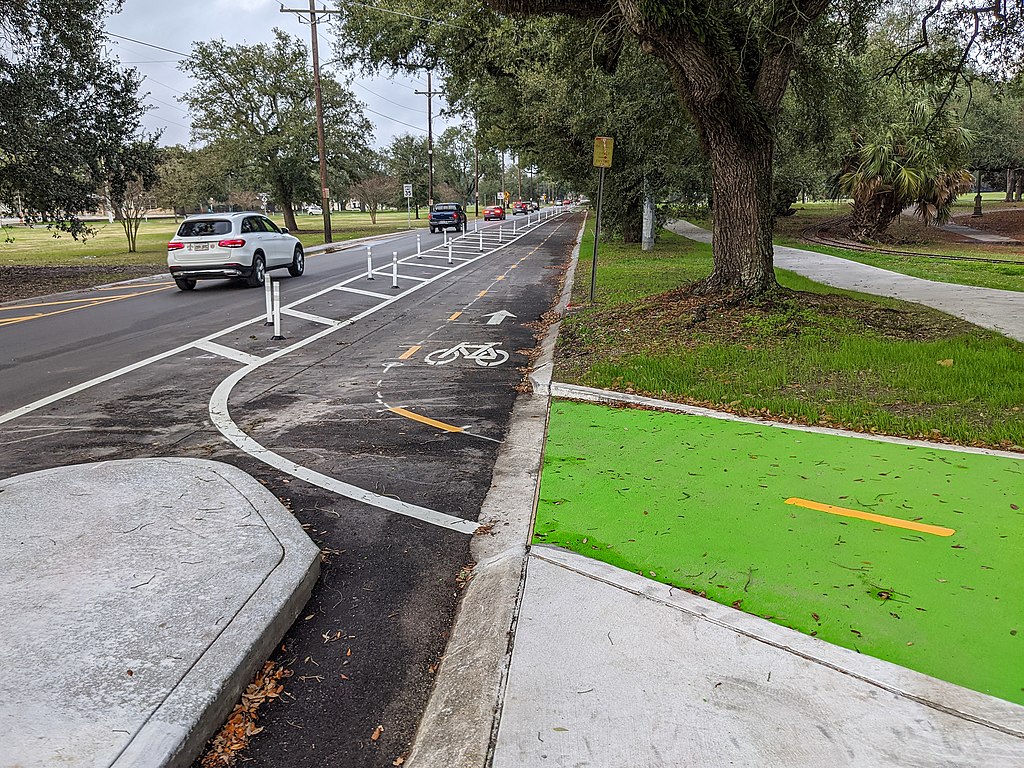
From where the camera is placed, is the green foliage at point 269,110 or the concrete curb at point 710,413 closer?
the concrete curb at point 710,413

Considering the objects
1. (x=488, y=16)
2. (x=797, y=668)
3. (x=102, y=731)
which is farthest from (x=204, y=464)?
(x=488, y=16)

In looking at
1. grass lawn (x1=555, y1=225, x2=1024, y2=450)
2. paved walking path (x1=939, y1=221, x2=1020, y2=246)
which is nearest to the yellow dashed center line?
grass lawn (x1=555, y1=225, x2=1024, y2=450)

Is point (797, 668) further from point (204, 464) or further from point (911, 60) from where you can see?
point (911, 60)

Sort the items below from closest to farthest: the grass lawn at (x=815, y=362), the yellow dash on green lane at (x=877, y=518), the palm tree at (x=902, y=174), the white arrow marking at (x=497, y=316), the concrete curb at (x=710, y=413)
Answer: the yellow dash on green lane at (x=877, y=518)
the concrete curb at (x=710, y=413)
the grass lawn at (x=815, y=362)
the white arrow marking at (x=497, y=316)
the palm tree at (x=902, y=174)

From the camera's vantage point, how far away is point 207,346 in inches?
424

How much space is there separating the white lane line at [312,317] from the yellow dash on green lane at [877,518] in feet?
32.2

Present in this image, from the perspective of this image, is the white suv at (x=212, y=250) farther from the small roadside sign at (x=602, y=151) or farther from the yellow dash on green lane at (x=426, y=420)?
the yellow dash on green lane at (x=426, y=420)

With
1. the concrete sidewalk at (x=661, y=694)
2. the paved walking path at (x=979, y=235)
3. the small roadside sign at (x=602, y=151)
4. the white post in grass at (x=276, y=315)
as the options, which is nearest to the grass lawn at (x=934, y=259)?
the paved walking path at (x=979, y=235)

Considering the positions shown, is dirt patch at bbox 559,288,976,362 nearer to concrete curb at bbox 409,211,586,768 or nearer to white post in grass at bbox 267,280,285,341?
concrete curb at bbox 409,211,586,768

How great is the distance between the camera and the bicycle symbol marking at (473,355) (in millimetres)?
9680

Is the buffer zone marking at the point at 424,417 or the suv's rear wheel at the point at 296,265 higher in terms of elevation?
the suv's rear wheel at the point at 296,265

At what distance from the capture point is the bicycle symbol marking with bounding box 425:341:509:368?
381 inches

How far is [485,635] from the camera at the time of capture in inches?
133

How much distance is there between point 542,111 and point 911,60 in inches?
420
